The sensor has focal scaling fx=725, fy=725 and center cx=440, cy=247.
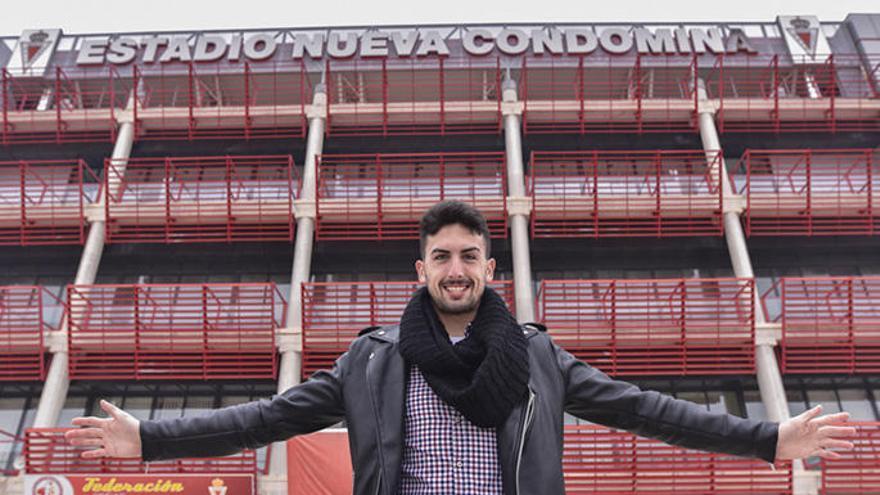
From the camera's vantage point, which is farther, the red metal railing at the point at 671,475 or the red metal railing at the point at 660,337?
the red metal railing at the point at 660,337

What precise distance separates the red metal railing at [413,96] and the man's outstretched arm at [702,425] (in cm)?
2000

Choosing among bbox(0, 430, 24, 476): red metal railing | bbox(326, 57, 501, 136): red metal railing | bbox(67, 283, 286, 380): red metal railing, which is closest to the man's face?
bbox(67, 283, 286, 380): red metal railing

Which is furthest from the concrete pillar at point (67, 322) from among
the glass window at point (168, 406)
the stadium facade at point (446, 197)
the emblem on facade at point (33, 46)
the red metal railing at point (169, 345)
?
the emblem on facade at point (33, 46)

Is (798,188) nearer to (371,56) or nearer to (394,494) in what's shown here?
(371,56)

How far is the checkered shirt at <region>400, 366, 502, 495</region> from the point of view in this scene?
2.75 m

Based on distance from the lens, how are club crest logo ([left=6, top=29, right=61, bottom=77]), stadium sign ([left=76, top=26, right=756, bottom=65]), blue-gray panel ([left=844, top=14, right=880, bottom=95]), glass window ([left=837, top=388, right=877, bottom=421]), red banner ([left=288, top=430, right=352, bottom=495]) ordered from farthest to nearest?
club crest logo ([left=6, top=29, right=61, bottom=77]) < stadium sign ([left=76, top=26, right=756, bottom=65]) < blue-gray panel ([left=844, top=14, right=880, bottom=95]) < glass window ([left=837, top=388, right=877, bottom=421]) < red banner ([left=288, top=430, right=352, bottom=495])

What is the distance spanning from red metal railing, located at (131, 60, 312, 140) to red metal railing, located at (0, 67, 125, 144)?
1041 mm

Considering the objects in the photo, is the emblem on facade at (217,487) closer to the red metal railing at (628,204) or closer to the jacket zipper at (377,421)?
the red metal railing at (628,204)

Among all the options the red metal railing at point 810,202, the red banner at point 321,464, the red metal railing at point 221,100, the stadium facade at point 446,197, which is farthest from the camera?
the red metal railing at point 221,100

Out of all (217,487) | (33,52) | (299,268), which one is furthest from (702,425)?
(33,52)

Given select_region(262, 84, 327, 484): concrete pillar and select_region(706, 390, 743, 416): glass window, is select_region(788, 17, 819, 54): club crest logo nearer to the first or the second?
select_region(706, 390, 743, 416): glass window

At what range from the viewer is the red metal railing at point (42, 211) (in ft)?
67.3

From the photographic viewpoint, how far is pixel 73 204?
2084 cm

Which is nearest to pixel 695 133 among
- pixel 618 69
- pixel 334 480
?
pixel 618 69
